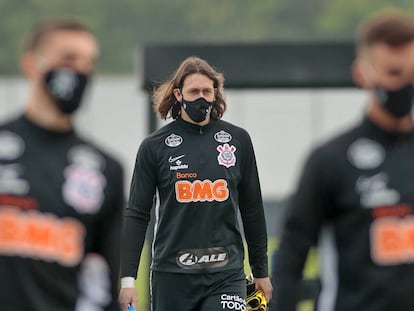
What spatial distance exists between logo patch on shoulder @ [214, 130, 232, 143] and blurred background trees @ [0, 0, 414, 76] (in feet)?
153

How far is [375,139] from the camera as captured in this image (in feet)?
19.1

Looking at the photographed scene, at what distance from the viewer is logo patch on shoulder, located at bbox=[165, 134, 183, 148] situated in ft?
29.0

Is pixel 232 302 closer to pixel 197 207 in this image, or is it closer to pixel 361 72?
pixel 197 207

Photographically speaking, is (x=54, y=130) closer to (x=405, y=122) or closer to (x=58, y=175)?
(x=58, y=175)

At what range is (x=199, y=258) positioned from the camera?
8602 millimetres

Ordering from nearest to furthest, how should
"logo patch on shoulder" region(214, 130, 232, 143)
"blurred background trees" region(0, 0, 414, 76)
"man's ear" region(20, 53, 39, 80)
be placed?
"man's ear" region(20, 53, 39, 80) → "logo patch on shoulder" region(214, 130, 232, 143) → "blurred background trees" region(0, 0, 414, 76)

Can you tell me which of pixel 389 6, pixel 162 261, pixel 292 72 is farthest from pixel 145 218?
pixel 389 6

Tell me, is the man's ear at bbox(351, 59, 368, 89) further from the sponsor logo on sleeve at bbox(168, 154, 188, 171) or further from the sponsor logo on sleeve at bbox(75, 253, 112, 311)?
the sponsor logo on sleeve at bbox(168, 154, 188, 171)

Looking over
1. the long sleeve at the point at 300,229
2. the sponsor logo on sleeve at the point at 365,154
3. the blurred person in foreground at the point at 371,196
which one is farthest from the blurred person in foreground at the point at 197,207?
the sponsor logo on sleeve at the point at 365,154

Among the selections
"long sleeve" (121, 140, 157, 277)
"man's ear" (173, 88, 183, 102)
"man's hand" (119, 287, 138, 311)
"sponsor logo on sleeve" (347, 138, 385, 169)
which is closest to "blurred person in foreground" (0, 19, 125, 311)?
"sponsor logo on sleeve" (347, 138, 385, 169)

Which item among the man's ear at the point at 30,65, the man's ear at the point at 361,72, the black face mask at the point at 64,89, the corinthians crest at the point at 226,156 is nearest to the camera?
the black face mask at the point at 64,89

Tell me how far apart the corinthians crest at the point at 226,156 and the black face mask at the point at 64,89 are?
10.4 ft

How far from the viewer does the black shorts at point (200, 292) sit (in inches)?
339

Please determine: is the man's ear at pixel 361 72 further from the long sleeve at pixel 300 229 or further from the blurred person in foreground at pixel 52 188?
the blurred person in foreground at pixel 52 188
